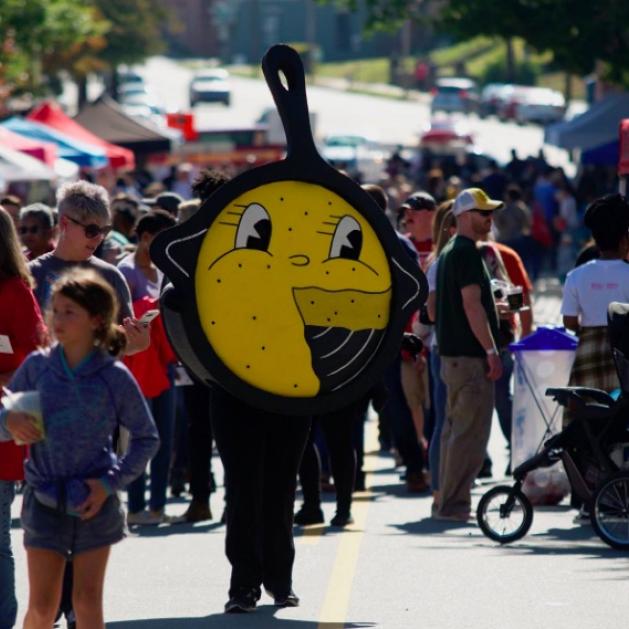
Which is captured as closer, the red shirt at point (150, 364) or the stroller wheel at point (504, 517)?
the stroller wheel at point (504, 517)

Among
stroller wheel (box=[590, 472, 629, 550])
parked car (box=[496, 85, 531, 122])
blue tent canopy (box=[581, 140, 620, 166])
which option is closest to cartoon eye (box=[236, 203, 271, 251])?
stroller wheel (box=[590, 472, 629, 550])

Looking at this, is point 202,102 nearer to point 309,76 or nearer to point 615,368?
point 309,76

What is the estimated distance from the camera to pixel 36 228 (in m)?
12.3

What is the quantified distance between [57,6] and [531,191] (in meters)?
12.6

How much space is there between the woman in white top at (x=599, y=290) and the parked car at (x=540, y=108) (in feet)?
231

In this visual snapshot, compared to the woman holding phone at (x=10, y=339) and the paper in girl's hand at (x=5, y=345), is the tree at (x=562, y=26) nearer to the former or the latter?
the woman holding phone at (x=10, y=339)

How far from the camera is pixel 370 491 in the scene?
13086mm

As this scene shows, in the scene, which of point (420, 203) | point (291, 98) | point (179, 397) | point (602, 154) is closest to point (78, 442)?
point (291, 98)

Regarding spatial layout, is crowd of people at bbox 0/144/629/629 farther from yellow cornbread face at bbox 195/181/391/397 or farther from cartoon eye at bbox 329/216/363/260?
cartoon eye at bbox 329/216/363/260

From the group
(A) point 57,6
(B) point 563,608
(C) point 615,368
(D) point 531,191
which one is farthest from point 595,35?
(B) point 563,608

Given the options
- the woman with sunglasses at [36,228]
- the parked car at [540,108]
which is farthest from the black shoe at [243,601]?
the parked car at [540,108]

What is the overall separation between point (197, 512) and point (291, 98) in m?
3.88

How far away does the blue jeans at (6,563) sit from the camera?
24.7 feet

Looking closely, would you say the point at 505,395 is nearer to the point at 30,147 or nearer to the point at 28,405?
the point at 28,405
